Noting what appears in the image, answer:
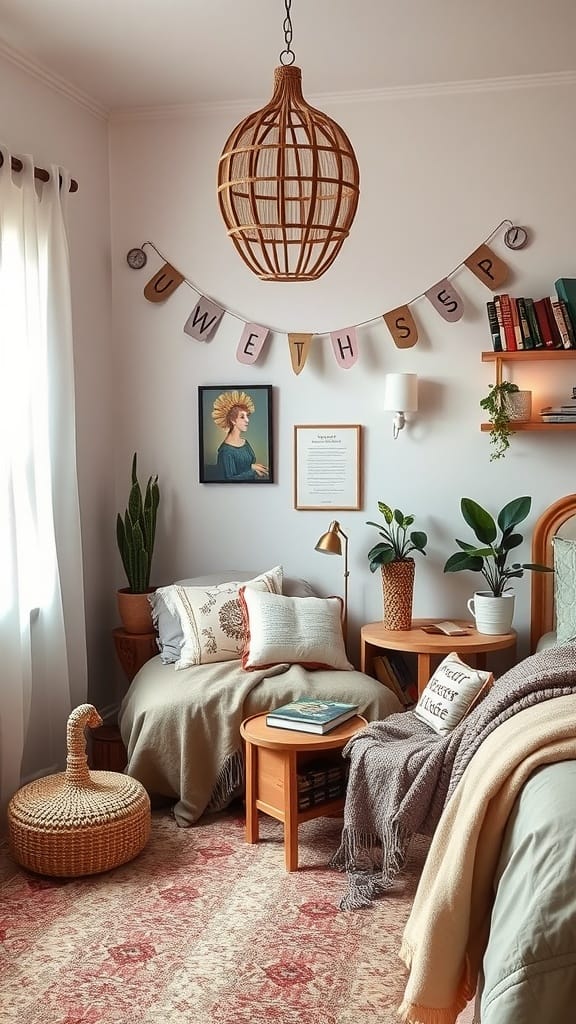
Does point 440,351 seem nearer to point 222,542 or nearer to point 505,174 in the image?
point 505,174

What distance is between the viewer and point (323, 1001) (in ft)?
8.07

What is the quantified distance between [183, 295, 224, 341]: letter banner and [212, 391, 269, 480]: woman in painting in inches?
10.7

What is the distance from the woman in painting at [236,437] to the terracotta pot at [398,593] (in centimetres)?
72

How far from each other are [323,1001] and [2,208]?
263 centimetres

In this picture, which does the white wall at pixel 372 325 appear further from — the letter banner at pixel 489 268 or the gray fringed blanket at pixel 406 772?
the gray fringed blanket at pixel 406 772

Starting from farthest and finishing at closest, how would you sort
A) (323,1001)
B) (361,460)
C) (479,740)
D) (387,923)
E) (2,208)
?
(361,460) < (2,208) < (387,923) < (479,740) < (323,1001)

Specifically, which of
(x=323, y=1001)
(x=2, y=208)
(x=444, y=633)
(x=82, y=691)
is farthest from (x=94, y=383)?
(x=323, y=1001)

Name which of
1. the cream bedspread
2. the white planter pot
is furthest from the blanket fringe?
the white planter pot

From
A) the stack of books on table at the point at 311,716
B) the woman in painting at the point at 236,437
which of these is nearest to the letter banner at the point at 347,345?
the woman in painting at the point at 236,437

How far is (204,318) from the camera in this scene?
431 centimetres

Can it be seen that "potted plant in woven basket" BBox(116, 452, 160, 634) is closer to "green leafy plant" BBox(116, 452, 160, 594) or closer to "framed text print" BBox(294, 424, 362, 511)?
"green leafy plant" BBox(116, 452, 160, 594)

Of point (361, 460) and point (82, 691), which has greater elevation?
point (361, 460)

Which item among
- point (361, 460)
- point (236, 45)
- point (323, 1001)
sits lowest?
point (323, 1001)

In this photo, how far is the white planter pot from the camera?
384 centimetres
